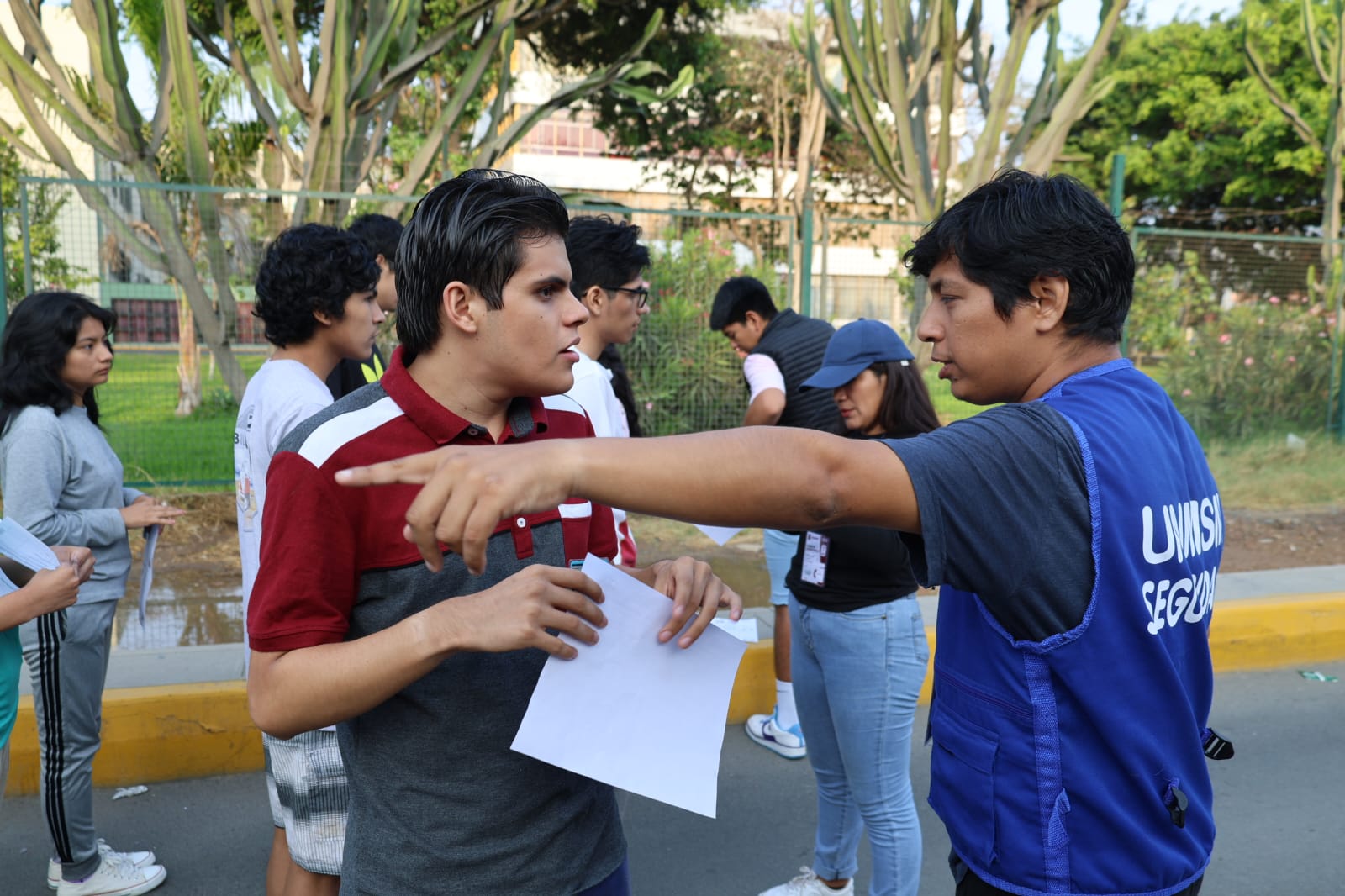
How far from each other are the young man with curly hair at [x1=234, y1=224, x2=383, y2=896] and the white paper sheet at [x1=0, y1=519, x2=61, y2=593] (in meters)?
0.44

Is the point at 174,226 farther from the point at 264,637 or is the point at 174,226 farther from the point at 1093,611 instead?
the point at 1093,611

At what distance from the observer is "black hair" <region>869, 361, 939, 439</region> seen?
2.98 metres

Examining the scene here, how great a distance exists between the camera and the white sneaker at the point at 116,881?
3.12m

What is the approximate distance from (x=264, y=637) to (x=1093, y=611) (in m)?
1.16

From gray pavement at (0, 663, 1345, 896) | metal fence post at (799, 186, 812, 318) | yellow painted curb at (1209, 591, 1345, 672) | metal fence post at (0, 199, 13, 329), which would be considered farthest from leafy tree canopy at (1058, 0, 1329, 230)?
metal fence post at (0, 199, 13, 329)

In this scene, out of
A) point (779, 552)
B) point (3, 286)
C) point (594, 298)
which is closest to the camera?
point (594, 298)

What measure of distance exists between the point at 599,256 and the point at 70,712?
2.16 meters

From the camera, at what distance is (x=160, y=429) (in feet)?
23.2

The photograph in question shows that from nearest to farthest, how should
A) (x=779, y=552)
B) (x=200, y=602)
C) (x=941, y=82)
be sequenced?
1. (x=779, y=552)
2. (x=200, y=602)
3. (x=941, y=82)

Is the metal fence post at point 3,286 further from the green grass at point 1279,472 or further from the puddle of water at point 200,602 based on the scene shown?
the green grass at point 1279,472

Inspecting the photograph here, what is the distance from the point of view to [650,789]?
1.42 meters

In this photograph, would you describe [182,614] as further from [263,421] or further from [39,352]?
[263,421]

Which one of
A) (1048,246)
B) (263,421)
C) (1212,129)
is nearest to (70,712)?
(263,421)

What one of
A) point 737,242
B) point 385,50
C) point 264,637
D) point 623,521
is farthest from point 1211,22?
point 264,637
